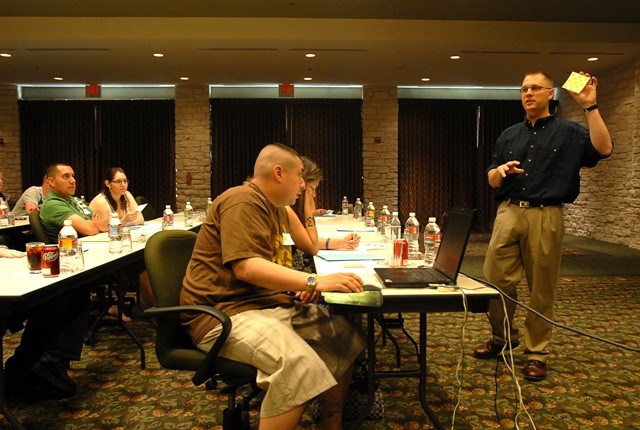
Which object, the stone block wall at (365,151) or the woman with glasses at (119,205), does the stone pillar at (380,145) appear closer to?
the stone block wall at (365,151)

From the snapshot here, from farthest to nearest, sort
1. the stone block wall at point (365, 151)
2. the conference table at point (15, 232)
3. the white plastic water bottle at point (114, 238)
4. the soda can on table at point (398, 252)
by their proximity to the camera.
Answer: the stone block wall at point (365, 151), the conference table at point (15, 232), the white plastic water bottle at point (114, 238), the soda can on table at point (398, 252)

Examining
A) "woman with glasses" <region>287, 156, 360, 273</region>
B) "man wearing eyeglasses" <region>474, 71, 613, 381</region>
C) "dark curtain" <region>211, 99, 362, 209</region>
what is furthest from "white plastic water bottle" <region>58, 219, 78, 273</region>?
"dark curtain" <region>211, 99, 362, 209</region>

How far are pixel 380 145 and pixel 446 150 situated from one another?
4.81 feet

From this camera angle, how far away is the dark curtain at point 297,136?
10.1 m

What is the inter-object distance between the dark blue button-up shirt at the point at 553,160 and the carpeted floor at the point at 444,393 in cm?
98

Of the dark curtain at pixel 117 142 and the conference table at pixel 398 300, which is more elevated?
the dark curtain at pixel 117 142

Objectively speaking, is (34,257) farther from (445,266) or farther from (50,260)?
(445,266)

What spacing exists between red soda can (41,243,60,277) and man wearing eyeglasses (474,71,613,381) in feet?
7.03

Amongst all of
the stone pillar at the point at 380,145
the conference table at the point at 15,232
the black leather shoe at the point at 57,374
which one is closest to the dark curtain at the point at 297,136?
the stone pillar at the point at 380,145

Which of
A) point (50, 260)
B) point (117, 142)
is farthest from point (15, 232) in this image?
point (117, 142)

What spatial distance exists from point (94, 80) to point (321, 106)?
13.5ft

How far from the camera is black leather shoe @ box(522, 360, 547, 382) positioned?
9.21 feet

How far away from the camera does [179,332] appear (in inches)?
73.9

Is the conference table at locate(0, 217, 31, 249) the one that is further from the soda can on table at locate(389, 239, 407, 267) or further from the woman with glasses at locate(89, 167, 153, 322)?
the soda can on table at locate(389, 239, 407, 267)
